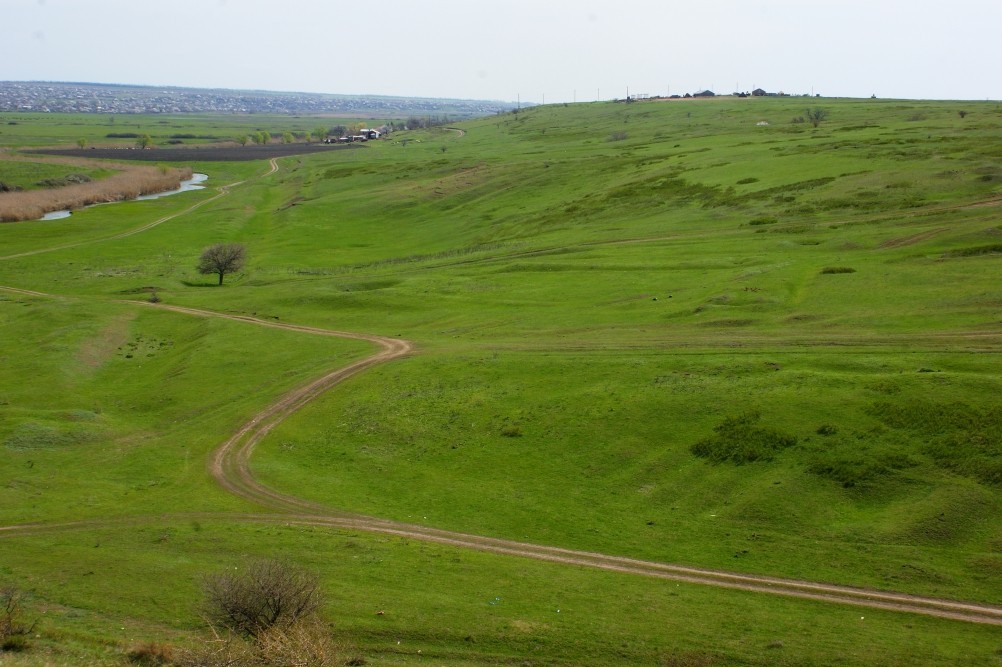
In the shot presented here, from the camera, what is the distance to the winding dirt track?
3138 cm

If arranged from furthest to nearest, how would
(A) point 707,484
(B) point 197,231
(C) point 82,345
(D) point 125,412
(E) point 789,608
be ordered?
(B) point 197,231 < (C) point 82,345 < (D) point 125,412 < (A) point 707,484 < (E) point 789,608

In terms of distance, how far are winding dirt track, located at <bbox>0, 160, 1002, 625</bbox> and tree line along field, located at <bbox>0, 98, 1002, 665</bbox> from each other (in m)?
0.75

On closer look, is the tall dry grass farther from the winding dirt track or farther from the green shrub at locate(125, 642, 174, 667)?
the green shrub at locate(125, 642, 174, 667)

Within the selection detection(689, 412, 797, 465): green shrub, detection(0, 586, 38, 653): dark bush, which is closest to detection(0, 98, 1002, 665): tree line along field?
detection(689, 412, 797, 465): green shrub

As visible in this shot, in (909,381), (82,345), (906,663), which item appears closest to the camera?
(906,663)

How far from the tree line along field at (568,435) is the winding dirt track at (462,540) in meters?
0.75

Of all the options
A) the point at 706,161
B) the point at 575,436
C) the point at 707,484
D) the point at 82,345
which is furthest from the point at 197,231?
the point at 707,484

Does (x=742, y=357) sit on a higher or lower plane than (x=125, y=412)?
higher

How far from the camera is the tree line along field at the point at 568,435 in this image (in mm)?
30594

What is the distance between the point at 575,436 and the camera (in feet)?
159

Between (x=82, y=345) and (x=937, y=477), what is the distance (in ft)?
215

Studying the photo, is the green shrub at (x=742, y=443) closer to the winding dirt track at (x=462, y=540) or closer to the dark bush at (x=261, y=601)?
the winding dirt track at (x=462, y=540)

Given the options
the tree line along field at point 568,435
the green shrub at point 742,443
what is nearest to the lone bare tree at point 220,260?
the tree line along field at point 568,435

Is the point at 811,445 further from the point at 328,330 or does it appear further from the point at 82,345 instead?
the point at 82,345
